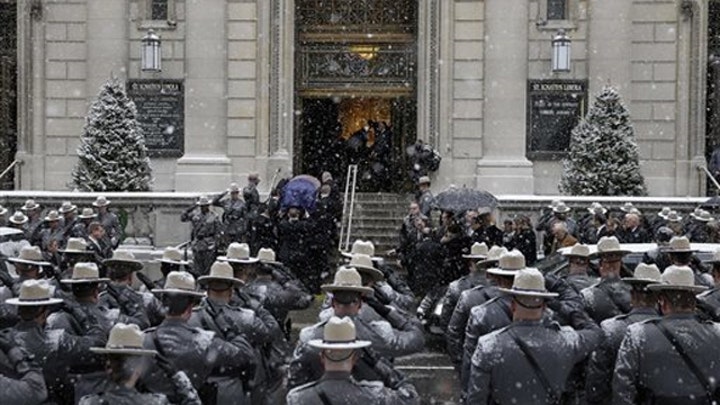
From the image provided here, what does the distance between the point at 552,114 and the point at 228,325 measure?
1841 cm

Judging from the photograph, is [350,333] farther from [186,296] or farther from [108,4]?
[108,4]

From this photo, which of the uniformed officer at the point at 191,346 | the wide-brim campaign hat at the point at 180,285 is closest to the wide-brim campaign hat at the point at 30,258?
the uniformed officer at the point at 191,346

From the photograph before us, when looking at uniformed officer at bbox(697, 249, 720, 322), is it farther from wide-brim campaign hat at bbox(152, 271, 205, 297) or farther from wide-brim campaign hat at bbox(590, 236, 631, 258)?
wide-brim campaign hat at bbox(152, 271, 205, 297)

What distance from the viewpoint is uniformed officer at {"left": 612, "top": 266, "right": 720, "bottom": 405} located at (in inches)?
304

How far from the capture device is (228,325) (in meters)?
9.02

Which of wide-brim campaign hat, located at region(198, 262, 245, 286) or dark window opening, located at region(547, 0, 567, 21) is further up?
dark window opening, located at region(547, 0, 567, 21)

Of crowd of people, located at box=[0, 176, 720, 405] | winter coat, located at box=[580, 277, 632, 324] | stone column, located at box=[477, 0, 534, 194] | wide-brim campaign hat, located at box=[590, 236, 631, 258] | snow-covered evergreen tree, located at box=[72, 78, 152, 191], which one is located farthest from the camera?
stone column, located at box=[477, 0, 534, 194]

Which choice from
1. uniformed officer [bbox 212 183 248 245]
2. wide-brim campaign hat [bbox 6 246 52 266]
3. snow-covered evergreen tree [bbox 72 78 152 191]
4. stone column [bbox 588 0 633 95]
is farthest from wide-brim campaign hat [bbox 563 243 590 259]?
stone column [bbox 588 0 633 95]

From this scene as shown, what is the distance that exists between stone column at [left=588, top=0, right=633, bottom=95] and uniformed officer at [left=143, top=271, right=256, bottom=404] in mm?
19124

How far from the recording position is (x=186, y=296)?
27.7 ft

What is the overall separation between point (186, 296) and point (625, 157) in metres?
17.5

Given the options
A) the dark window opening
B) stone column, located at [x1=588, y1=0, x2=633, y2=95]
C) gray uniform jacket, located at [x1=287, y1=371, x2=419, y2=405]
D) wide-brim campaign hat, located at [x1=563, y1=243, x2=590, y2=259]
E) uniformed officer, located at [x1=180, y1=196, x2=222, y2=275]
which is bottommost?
uniformed officer, located at [x1=180, y1=196, x2=222, y2=275]

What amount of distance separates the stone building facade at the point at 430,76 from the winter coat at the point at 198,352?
58.4 feet

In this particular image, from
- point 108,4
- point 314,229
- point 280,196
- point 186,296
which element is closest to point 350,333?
point 186,296
